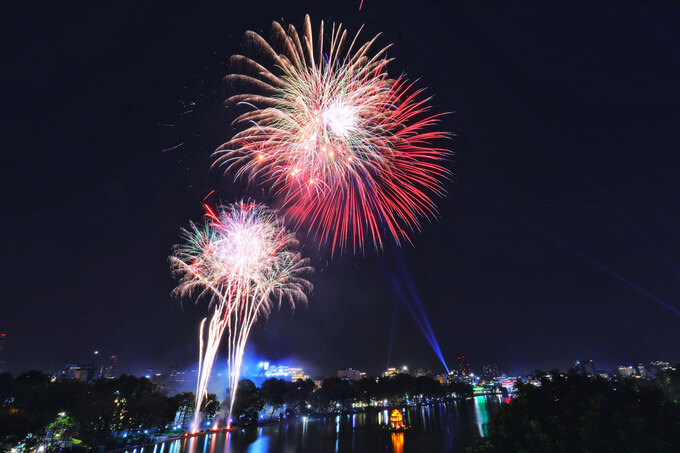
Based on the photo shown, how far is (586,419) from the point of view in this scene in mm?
10773

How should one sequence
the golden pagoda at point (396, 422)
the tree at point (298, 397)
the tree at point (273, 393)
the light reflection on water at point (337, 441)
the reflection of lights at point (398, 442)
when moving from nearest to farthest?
the reflection of lights at point (398, 442) < the light reflection on water at point (337, 441) < the golden pagoda at point (396, 422) < the tree at point (273, 393) < the tree at point (298, 397)

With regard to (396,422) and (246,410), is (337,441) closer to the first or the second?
(396,422)

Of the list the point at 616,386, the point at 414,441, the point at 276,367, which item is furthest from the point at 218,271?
the point at 276,367

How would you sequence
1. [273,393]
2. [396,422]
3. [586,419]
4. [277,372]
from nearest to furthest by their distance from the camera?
1. [586,419]
2. [396,422]
3. [273,393]
4. [277,372]

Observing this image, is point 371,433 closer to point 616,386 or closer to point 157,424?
point 157,424

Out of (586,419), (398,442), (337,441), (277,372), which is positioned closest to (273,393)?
(337,441)

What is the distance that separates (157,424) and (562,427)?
46421mm

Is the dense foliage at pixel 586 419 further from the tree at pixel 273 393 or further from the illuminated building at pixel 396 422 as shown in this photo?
the tree at pixel 273 393

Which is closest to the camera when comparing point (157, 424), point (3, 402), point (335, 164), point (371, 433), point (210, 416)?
point (335, 164)

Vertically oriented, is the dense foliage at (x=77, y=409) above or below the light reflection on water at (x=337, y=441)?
above

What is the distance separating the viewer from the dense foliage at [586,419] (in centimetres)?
1037

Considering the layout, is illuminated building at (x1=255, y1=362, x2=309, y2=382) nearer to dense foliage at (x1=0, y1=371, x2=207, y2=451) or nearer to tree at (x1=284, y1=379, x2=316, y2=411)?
tree at (x1=284, y1=379, x2=316, y2=411)

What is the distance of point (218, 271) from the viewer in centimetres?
3059

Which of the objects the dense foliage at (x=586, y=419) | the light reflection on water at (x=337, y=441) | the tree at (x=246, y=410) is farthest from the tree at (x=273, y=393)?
the dense foliage at (x=586, y=419)
